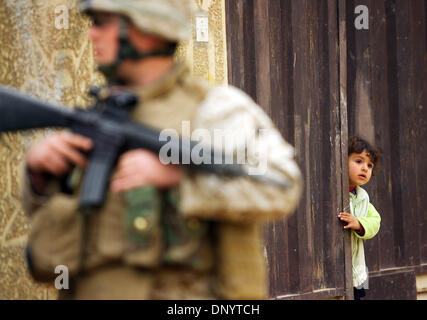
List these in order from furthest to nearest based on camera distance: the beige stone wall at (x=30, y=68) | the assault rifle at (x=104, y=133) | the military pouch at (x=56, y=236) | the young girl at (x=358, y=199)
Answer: the young girl at (x=358, y=199), the beige stone wall at (x=30, y=68), the military pouch at (x=56, y=236), the assault rifle at (x=104, y=133)

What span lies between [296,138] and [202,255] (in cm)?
309

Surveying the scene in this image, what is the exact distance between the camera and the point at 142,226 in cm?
216

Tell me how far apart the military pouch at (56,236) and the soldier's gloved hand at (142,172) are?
0.17 meters

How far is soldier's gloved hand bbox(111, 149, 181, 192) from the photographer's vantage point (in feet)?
7.07

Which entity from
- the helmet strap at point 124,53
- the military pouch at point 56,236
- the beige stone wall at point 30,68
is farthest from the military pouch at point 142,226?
the beige stone wall at point 30,68

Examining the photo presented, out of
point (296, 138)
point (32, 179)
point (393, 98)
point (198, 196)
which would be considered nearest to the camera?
point (198, 196)

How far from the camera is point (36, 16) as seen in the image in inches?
146

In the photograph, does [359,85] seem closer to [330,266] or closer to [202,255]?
[330,266]

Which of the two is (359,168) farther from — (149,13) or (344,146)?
(149,13)

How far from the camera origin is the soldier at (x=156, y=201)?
7.09 ft

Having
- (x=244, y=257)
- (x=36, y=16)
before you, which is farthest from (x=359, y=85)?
(x=244, y=257)

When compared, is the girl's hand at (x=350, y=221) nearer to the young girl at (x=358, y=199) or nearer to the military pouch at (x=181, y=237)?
the young girl at (x=358, y=199)

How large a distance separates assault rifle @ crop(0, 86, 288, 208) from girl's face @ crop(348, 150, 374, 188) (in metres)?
3.43

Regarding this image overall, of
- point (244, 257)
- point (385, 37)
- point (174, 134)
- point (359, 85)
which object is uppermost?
point (385, 37)
